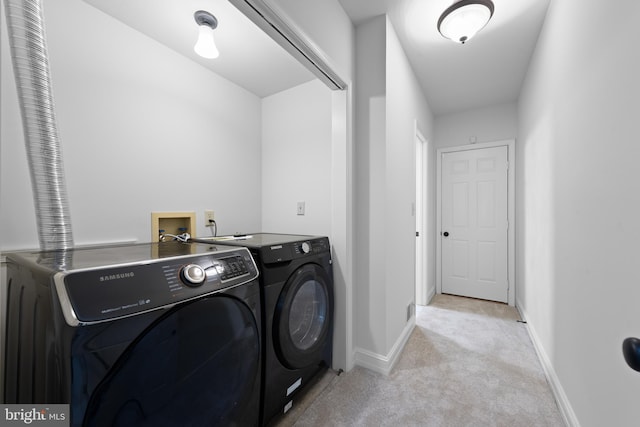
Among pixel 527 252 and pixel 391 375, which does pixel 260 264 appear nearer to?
pixel 391 375

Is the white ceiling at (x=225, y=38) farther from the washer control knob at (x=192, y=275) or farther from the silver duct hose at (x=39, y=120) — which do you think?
the washer control knob at (x=192, y=275)

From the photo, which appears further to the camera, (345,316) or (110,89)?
(345,316)

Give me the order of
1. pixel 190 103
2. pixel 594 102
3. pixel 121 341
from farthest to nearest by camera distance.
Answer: pixel 190 103 → pixel 594 102 → pixel 121 341

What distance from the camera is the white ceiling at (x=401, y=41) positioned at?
152 centimetres

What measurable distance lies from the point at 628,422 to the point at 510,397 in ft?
2.68

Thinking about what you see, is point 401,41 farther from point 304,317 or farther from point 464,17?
point 304,317

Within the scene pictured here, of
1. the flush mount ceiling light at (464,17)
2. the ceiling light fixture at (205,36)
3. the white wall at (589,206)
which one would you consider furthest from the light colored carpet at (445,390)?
the flush mount ceiling light at (464,17)

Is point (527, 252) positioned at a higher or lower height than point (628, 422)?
higher

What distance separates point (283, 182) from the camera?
2.39 m

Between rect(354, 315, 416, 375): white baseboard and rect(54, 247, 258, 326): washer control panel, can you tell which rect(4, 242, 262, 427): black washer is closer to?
rect(54, 247, 258, 326): washer control panel

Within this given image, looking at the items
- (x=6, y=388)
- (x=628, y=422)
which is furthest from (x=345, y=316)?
(x=6, y=388)

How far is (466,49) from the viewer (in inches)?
85.4

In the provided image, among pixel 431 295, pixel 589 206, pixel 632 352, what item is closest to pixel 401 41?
pixel 589 206

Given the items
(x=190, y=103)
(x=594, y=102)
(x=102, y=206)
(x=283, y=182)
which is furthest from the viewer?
(x=283, y=182)
